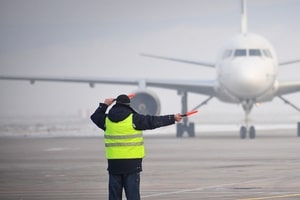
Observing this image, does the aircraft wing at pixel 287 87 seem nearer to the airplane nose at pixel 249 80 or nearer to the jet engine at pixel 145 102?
the airplane nose at pixel 249 80

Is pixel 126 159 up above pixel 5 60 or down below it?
below

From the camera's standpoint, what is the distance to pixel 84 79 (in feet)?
142

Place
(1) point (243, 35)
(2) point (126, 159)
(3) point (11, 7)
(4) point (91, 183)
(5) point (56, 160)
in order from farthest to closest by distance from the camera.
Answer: (3) point (11, 7) < (1) point (243, 35) < (5) point (56, 160) < (4) point (91, 183) < (2) point (126, 159)

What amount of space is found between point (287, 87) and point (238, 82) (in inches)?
136

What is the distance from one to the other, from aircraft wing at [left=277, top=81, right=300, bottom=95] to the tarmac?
960 cm

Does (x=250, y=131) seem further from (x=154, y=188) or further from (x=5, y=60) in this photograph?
(x=5, y=60)

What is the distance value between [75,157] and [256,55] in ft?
48.5

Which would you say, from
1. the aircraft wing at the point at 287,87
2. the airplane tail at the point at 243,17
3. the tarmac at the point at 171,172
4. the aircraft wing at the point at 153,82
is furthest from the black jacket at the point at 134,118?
the airplane tail at the point at 243,17

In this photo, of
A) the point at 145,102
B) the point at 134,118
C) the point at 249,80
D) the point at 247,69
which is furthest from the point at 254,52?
the point at 134,118

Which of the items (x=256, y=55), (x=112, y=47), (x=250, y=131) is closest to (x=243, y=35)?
(x=256, y=55)

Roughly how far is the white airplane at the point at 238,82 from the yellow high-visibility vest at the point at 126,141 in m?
25.2

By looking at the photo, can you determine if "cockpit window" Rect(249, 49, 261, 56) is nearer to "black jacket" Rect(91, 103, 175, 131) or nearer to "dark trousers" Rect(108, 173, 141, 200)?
"black jacket" Rect(91, 103, 175, 131)

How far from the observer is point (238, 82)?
3891cm

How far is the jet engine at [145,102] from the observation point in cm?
4209
